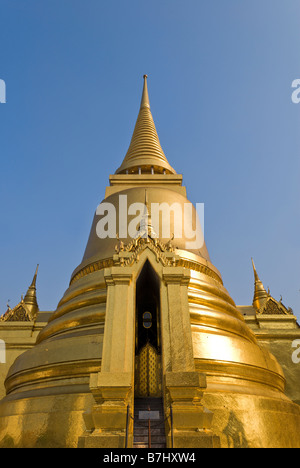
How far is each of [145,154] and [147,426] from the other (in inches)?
535

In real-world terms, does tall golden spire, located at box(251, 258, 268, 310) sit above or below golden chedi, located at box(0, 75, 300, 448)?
above

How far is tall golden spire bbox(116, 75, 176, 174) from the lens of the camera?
15727mm


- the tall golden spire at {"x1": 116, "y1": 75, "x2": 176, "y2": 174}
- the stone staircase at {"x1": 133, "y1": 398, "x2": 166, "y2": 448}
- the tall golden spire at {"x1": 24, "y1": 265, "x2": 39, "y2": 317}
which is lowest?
the stone staircase at {"x1": 133, "y1": 398, "x2": 166, "y2": 448}

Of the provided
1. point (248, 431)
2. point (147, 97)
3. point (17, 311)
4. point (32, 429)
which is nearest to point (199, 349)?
point (248, 431)

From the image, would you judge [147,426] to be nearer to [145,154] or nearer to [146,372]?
[146,372]

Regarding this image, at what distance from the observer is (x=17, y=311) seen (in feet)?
46.3

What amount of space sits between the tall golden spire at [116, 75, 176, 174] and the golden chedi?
7573 mm

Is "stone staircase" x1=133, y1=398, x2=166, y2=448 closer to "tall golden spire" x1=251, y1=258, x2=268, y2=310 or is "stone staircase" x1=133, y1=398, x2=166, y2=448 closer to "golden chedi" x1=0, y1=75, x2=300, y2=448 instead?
"golden chedi" x1=0, y1=75, x2=300, y2=448

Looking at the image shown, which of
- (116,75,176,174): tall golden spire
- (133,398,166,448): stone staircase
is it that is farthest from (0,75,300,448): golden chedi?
Result: (116,75,176,174): tall golden spire

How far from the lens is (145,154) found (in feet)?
54.2

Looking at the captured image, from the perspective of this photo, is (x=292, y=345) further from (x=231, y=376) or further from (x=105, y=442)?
(x=105, y=442)

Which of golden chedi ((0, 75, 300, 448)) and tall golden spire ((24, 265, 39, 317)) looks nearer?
golden chedi ((0, 75, 300, 448))

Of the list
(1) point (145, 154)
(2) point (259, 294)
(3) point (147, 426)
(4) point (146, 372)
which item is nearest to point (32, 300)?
(1) point (145, 154)
